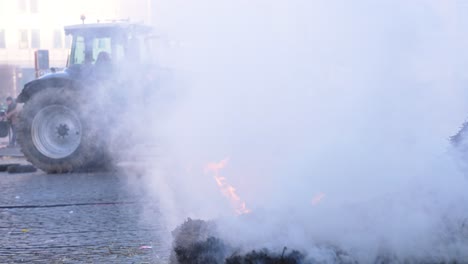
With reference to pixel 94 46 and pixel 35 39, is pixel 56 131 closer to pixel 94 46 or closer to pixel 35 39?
pixel 94 46

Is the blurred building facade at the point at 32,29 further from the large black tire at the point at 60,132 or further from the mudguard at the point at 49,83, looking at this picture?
the large black tire at the point at 60,132

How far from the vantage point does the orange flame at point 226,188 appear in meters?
4.89

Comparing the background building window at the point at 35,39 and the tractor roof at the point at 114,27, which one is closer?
the tractor roof at the point at 114,27

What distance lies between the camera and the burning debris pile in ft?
11.7

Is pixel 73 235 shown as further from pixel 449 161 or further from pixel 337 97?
pixel 449 161

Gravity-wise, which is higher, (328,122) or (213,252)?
(328,122)

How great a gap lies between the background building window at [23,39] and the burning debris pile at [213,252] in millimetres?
28686

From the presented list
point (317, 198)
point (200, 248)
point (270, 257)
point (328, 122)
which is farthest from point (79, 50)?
point (270, 257)

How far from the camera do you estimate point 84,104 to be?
35.5 feet

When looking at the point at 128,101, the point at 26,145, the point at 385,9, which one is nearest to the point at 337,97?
the point at 385,9

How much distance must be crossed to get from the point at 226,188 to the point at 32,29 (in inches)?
1129

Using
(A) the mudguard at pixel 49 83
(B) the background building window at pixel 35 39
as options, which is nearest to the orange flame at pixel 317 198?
(A) the mudguard at pixel 49 83

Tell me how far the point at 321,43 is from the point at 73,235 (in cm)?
275

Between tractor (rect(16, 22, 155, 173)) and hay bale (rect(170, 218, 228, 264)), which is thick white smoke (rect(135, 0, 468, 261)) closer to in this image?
hay bale (rect(170, 218, 228, 264))
